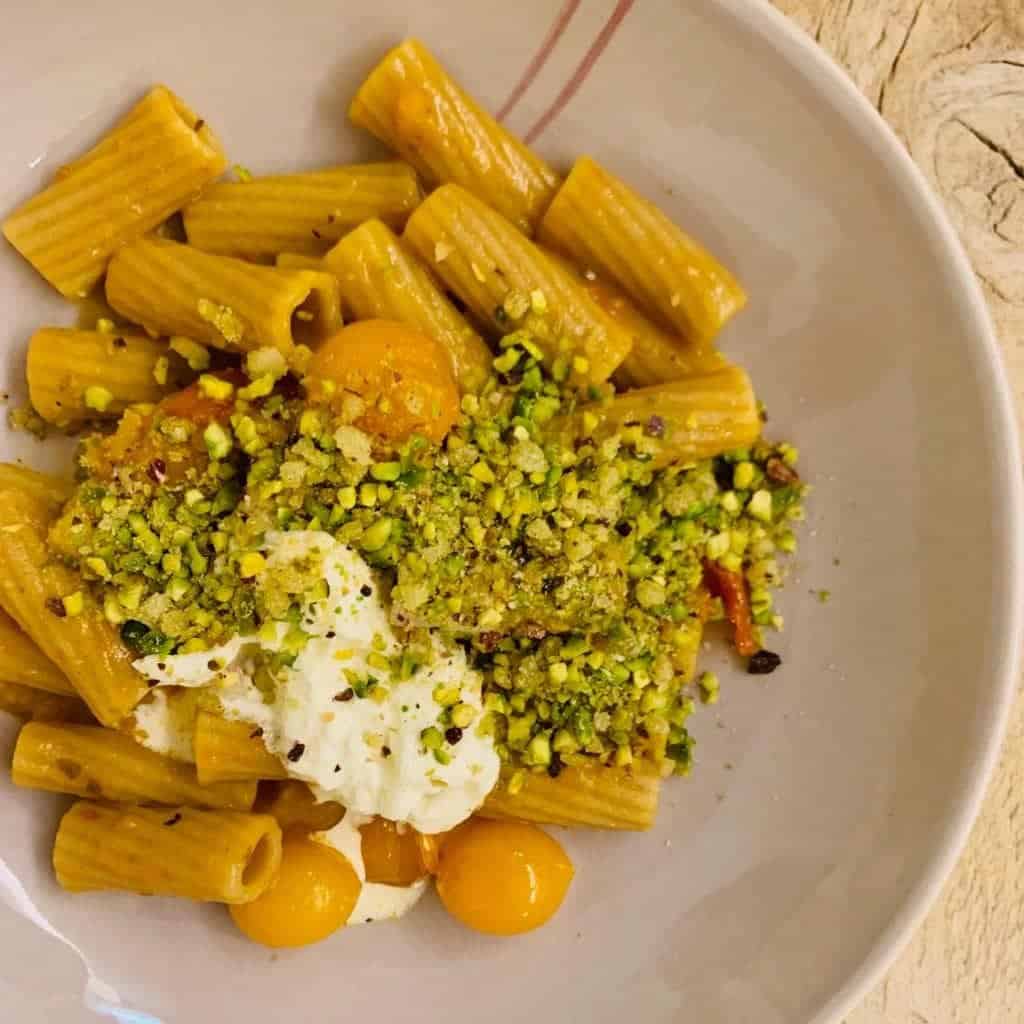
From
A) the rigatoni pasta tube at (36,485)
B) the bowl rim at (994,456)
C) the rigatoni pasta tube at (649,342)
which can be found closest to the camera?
the bowl rim at (994,456)

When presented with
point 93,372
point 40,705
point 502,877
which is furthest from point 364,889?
point 93,372

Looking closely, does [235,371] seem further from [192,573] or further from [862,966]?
[862,966]

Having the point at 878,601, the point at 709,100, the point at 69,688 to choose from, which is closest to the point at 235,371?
the point at 69,688

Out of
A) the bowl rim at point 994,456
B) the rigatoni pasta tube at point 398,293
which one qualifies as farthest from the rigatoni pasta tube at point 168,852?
the bowl rim at point 994,456

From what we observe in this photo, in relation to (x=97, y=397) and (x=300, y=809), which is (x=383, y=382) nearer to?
(x=97, y=397)

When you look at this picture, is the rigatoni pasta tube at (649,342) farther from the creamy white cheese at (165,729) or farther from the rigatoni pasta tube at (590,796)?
the creamy white cheese at (165,729)

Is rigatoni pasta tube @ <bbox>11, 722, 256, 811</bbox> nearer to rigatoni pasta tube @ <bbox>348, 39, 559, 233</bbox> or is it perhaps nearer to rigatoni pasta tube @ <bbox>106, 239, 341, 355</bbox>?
rigatoni pasta tube @ <bbox>106, 239, 341, 355</bbox>

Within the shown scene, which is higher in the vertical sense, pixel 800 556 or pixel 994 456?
pixel 994 456
